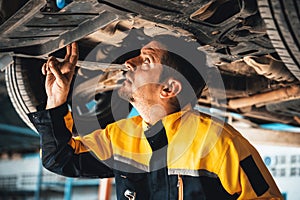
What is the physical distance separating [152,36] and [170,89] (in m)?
0.24

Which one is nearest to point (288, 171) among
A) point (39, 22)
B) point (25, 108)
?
point (25, 108)

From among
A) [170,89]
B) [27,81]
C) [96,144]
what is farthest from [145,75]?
[27,81]

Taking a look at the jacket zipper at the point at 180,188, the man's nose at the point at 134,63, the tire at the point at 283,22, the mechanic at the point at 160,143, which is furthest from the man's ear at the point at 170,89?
the tire at the point at 283,22

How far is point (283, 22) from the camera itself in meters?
1.40

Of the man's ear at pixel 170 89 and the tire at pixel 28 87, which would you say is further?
the tire at pixel 28 87

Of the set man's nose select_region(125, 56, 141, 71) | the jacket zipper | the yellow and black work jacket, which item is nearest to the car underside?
man's nose select_region(125, 56, 141, 71)

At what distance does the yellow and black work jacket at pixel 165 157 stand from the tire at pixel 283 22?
32 centimetres

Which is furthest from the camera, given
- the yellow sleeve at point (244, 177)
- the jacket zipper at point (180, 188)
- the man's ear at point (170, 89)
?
the man's ear at point (170, 89)

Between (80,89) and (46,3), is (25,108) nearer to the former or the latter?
(80,89)

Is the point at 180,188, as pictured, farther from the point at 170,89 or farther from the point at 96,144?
the point at 96,144

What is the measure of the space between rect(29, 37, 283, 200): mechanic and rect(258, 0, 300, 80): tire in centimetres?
32

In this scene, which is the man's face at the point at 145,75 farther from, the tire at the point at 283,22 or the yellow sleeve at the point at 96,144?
the tire at the point at 283,22

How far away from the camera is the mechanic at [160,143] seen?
5.19 feet

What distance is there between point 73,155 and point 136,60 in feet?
1.28
